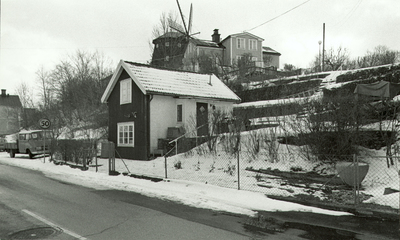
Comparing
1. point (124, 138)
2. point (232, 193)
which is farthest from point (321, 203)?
point (124, 138)

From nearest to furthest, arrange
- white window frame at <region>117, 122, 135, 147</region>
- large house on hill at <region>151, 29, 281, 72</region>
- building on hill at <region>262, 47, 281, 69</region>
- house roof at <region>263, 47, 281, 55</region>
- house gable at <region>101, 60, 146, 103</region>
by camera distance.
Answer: house gable at <region>101, 60, 146, 103</region>
white window frame at <region>117, 122, 135, 147</region>
large house on hill at <region>151, 29, 281, 72</region>
building on hill at <region>262, 47, 281, 69</region>
house roof at <region>263, 47, 281, 55</region>

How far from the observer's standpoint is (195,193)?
1043cm

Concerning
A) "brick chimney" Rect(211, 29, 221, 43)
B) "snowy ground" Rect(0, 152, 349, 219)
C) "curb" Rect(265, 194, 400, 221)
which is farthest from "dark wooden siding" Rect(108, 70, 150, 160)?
"brick chimney" Rect(211, 29, 221, 43)

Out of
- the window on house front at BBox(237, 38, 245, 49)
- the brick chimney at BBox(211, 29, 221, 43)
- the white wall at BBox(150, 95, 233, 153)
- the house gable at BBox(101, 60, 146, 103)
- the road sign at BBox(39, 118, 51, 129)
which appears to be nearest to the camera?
the road sign at BBox(39, 118, 51, 129)

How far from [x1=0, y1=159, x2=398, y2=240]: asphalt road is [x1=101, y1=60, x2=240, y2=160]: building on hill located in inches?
411

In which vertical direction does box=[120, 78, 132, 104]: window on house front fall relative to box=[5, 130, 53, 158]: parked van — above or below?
above

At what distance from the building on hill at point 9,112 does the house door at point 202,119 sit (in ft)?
151

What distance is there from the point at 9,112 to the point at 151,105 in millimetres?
50319

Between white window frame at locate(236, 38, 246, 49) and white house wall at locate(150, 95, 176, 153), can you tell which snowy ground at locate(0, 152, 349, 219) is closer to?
white house wall at locate(150, 95, 176, 153)

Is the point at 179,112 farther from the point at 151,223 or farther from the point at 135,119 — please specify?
the point at 151,223

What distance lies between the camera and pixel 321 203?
29.2ft

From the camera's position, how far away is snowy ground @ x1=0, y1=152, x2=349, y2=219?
335 inches

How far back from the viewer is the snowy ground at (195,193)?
27.9 ft

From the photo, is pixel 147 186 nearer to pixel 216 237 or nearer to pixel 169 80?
pixel 216 237
